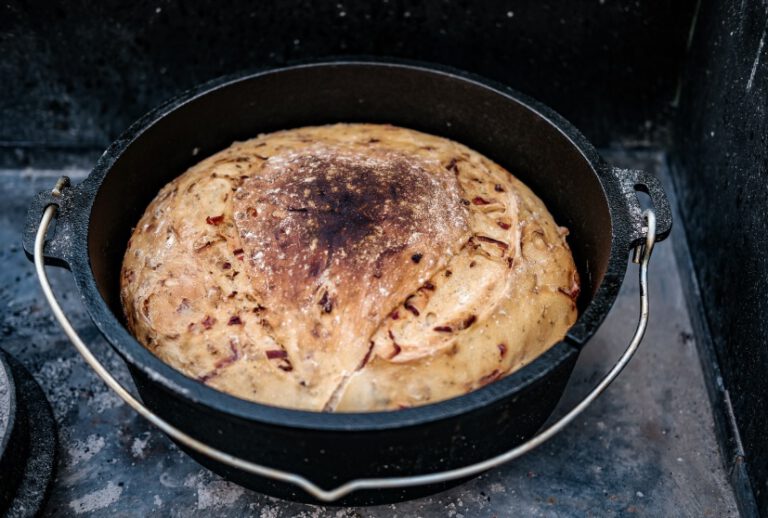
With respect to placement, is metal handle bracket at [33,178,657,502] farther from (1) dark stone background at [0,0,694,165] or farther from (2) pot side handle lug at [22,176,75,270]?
(1) dark stone background at [0,0,694,165]

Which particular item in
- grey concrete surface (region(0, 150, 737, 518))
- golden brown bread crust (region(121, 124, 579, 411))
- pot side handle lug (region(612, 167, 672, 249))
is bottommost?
grey concrete surface (region(0, 150, 737, 518))

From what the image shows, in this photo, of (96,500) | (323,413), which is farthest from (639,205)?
(96,500)

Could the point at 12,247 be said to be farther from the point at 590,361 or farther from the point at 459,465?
the point at 590,361

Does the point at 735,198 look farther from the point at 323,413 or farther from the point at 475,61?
the point at 323,413

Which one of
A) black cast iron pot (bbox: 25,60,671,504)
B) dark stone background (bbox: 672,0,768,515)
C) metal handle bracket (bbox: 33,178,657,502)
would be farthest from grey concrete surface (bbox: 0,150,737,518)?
metal handle bracket (bbox: 33,178,657,502)

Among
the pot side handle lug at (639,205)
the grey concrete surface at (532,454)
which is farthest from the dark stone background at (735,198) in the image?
the pot side handle lug at (639,205)

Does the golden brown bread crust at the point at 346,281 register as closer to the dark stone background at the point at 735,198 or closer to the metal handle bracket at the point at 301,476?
the metal handle bracket at the point at 301,476
